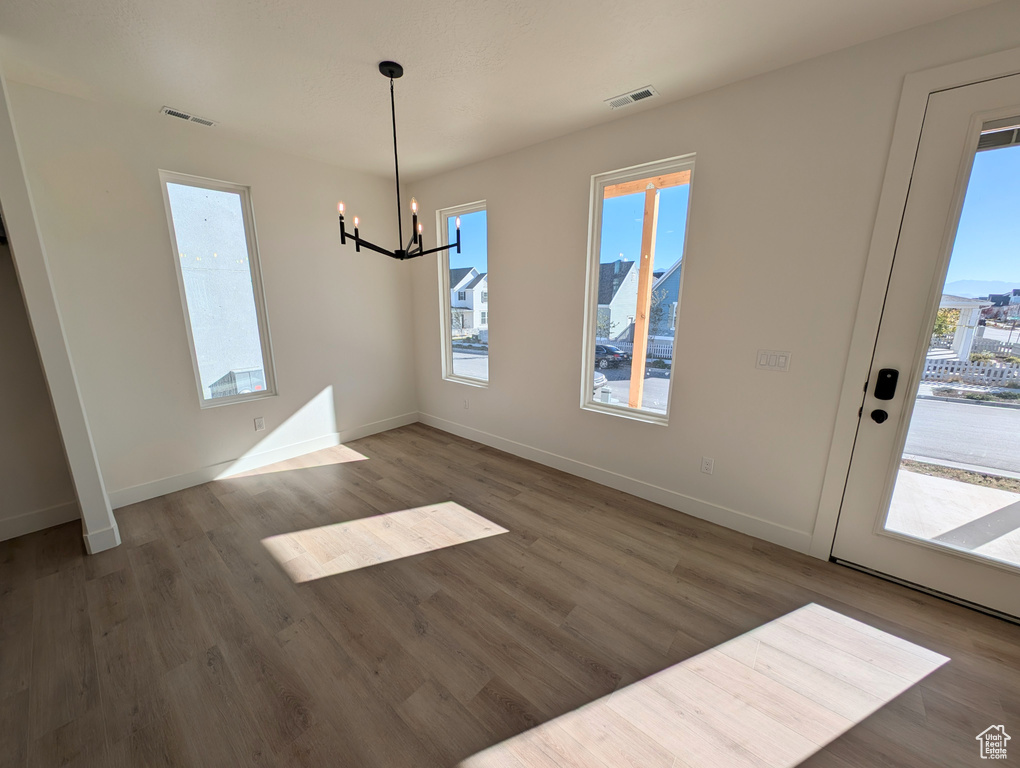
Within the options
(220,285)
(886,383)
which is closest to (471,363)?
(220,285)

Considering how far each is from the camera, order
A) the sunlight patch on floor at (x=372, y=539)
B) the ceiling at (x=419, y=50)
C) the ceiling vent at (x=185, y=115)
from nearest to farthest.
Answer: the ceiling at (x=419, y=50), the sunlight patch on floor at (x=372, y=539), the ceiling vent at (x=185, y=115)

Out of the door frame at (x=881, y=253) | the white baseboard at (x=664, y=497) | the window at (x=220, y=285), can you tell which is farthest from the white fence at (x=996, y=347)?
the window at (x=220, y=285)

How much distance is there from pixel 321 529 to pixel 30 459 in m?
2.04

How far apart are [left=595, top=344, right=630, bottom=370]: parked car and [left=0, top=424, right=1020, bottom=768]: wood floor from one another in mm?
1186

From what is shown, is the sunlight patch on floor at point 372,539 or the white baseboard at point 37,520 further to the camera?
the white baseboard at point 37,520

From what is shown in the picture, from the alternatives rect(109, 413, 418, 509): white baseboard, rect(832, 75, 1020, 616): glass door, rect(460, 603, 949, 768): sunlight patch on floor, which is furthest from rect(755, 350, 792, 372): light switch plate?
rect(109, 413, 418, 509): white baseboard

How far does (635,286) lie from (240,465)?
151 inches

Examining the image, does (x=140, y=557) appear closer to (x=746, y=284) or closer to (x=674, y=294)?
(x=674, y=294)

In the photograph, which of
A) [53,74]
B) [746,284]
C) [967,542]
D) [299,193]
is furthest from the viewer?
[299,193]

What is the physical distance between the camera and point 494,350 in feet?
12.6

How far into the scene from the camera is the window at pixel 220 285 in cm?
298

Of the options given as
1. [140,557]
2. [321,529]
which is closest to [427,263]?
[321,529]

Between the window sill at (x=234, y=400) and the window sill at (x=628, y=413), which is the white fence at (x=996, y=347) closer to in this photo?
the window sill at (x=628, y=413)

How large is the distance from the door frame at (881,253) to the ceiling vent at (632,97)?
1235mm
